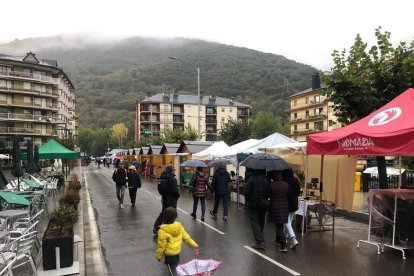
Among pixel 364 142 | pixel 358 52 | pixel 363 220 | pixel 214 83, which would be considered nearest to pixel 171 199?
pixel 364 142

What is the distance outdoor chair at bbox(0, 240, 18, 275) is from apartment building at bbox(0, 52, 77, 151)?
7301cm

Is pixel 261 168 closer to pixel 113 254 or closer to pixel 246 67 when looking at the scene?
pixel 113 254

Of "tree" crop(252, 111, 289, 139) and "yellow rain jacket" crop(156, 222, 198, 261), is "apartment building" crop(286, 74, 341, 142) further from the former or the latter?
"yellow rain jacket" crop(156, 222, 198, 261)

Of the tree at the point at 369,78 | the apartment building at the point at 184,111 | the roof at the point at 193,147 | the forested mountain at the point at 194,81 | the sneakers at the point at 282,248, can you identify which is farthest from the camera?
the forested mountain at the point at 194,81

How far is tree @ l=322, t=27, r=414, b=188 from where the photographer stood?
12414 millimetres

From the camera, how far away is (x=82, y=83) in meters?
151

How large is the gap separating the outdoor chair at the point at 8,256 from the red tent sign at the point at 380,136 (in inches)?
268

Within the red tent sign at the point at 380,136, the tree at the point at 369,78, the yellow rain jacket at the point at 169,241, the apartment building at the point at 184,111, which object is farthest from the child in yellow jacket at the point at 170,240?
the apartment building at the point at 184,111

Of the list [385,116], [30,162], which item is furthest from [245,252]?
[30,162]

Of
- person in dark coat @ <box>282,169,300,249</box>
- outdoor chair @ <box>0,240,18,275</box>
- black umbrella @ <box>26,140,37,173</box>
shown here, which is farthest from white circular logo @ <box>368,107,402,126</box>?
black umbrella @ <box>26,140,37,173</box>

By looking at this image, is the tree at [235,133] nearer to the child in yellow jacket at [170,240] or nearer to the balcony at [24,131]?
the child in yellow jacket at [170,240]

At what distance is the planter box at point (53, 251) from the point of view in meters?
6.76

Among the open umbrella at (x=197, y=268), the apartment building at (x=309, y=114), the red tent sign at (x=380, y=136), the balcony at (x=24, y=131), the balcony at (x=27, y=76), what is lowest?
the open umbrella at (x=197, y=268)

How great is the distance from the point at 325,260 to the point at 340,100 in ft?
21.4
